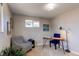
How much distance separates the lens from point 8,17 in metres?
3.31

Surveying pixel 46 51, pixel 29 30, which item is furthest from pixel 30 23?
pixel 46 51

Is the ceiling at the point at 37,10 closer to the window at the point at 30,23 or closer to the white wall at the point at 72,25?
the window at the point at 30,23

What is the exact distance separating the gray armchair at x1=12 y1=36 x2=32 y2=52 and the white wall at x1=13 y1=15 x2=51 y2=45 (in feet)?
0.54

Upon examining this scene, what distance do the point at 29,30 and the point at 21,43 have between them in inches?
21.1

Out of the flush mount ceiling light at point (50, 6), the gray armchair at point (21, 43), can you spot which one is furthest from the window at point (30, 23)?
the flush mount ceiling light at point (50, 6)

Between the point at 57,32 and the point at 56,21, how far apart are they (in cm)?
39

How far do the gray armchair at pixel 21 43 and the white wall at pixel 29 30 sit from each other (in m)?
0.17

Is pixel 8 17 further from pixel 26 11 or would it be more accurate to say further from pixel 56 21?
pixel 56 21

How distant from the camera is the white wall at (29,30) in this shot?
3.17 m

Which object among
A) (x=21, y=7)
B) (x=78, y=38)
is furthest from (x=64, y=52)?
(x=21, y=7)

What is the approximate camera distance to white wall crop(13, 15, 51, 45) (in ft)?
10.4

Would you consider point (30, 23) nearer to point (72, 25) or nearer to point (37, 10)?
point (37, 10)

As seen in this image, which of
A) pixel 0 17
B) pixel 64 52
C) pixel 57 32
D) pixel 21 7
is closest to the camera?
pixel 0 17

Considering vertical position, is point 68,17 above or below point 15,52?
above
